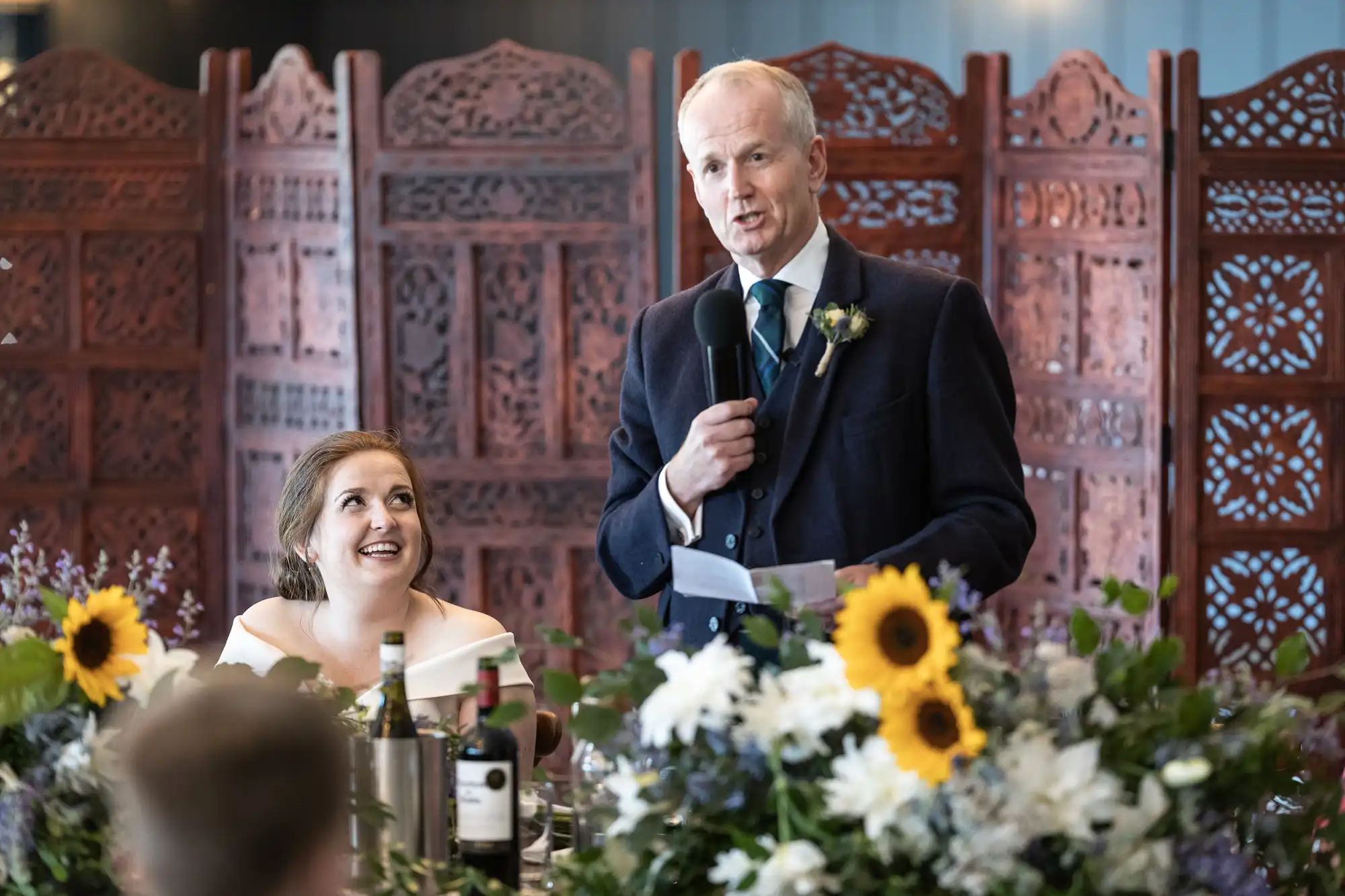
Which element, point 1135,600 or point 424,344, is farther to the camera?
point 424,344

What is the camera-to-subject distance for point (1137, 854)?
1362 millimetres

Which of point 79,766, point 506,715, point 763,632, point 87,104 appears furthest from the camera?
point 87,104

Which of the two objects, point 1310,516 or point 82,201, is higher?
point 82,201

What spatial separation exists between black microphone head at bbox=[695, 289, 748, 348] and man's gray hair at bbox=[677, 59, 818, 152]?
240 millimetres

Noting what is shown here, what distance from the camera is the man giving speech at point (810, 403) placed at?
222cm

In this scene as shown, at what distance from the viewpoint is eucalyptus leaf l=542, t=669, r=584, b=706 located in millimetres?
1497

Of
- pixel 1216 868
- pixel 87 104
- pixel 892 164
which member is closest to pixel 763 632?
pixel 1216 868

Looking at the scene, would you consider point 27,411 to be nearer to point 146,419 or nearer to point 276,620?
point 146,419

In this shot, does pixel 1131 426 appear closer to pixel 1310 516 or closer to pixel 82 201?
pixel 1310 516

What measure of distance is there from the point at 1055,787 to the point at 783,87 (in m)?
1.17

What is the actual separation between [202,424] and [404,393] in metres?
0.66

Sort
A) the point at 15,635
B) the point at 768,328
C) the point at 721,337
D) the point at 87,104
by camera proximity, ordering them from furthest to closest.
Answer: the point at 87,104
the point at 768,328
the point at 721,337
the point at 15,635

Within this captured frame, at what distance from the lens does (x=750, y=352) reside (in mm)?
2316

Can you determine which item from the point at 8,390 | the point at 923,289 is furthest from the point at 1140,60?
the point at 923,289
